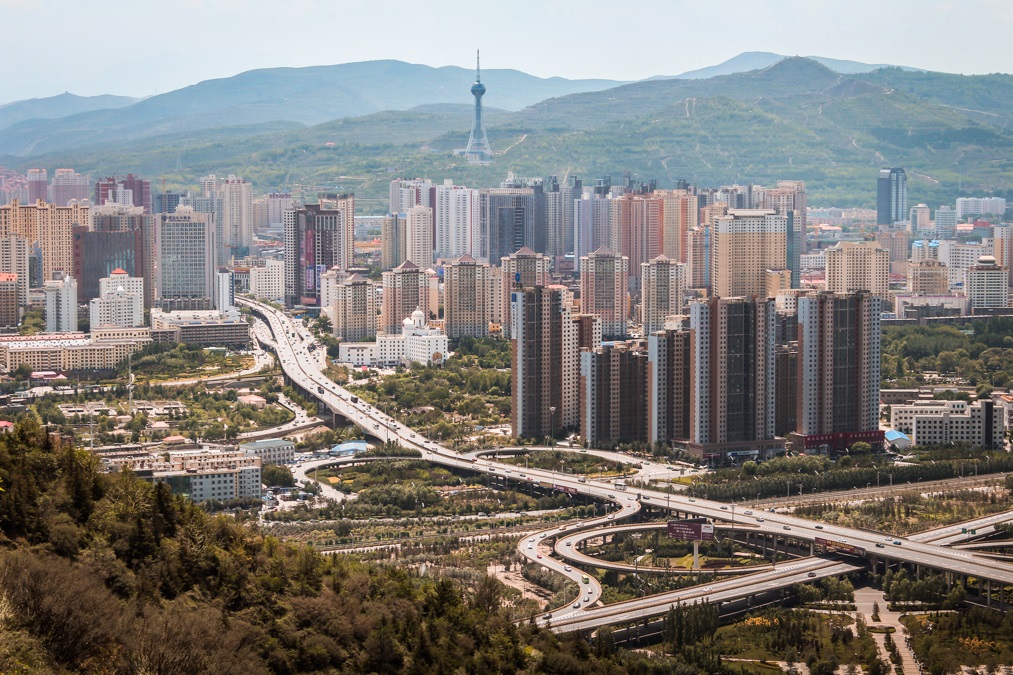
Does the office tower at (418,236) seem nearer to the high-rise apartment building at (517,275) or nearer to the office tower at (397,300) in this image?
the high-rise apartment building at (517,275)

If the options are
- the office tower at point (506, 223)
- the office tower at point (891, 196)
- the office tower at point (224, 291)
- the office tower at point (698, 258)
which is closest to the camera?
the office tower at point (224, 291)

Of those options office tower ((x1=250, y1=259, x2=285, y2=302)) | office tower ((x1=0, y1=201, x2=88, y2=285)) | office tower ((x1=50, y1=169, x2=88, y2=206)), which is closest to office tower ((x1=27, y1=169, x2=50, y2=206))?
office tower ((x1=50, y1=169, x2=88, y2=206))

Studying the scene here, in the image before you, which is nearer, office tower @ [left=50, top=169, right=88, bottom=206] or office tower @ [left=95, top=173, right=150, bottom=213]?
office tower @ [left=95, top=173, right=150, bottom=213]

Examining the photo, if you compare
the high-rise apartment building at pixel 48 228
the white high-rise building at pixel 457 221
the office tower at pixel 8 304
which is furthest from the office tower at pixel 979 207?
the office tower at pixel 8 304

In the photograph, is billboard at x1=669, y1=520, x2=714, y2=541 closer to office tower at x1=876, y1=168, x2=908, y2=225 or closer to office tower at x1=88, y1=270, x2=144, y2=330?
office tower at x1=88, y1=270, x2=144, y2=330

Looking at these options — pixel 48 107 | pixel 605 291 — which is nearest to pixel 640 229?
pixel 605 291

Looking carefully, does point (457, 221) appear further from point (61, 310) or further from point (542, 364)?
point (542, 364)
